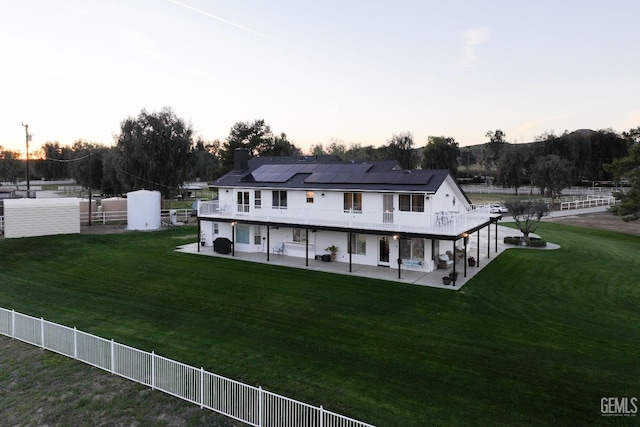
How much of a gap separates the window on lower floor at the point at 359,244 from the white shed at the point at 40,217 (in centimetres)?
2423

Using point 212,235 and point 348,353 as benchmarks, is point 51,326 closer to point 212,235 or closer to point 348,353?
point 348,353

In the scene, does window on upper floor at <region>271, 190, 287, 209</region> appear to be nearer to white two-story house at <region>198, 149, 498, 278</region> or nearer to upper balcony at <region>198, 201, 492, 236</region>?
white two-story house at <region>198, 149, 498, 278</region>

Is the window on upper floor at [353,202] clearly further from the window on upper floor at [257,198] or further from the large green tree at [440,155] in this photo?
the large green tree at [440,155]

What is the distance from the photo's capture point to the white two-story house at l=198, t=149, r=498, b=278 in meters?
22.6

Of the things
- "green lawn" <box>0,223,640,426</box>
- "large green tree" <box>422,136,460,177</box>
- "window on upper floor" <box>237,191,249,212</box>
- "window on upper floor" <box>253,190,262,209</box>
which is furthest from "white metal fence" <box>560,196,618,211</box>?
"large green tree" <box>422,136,460,177</box>

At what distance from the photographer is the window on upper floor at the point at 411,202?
22781 millimetres

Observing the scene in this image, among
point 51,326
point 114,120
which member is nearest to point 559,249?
point 51,326

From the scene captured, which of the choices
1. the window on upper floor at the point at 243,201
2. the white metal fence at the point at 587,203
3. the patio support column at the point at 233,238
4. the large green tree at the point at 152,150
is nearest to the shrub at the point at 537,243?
the window on upper floor at the point at 243,201

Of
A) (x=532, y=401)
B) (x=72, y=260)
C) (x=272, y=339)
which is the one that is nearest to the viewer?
(x=532, y=401)

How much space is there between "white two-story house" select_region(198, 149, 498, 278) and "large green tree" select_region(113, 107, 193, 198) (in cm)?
2178

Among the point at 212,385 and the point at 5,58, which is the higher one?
the point at 5,58

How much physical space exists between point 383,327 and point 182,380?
23.9ft

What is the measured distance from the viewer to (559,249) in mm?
28656

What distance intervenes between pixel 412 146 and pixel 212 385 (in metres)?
101
